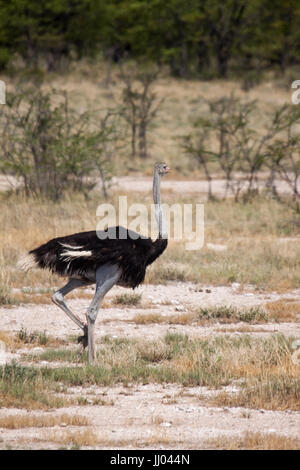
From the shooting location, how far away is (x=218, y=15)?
45875 millimetres

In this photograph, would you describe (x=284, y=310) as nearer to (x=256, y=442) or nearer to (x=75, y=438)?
(x=256, y=442)

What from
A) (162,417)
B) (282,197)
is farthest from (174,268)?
(282,197)

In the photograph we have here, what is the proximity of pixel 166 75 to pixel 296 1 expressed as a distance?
7594 millimetres

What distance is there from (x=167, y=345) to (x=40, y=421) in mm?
2561

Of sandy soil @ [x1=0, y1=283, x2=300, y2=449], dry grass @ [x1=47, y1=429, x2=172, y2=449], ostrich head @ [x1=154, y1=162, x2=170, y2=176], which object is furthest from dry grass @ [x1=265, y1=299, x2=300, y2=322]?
dry grass @ [x1=47, y1=429, x2=172, y2=449]

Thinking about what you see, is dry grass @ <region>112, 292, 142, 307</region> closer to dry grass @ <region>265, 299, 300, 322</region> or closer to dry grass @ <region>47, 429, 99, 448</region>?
dry grass @ <region>265, 299, 300, 322</region>

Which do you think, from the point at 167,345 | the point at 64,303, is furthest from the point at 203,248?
the point at 64,303

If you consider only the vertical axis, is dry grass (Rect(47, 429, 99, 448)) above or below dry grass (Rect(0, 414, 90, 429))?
above

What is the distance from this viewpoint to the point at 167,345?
28.5 feet

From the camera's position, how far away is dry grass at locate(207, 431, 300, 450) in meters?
5.80

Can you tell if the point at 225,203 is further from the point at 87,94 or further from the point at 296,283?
the point at 87,94

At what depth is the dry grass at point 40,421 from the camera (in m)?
6.25

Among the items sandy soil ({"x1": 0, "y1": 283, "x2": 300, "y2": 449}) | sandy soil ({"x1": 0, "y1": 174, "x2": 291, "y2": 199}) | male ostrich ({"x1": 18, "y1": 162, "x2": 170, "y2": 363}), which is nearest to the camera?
sandy soil ({"x1": 0, "y1": 283, "x2": 300, "y2": 449})

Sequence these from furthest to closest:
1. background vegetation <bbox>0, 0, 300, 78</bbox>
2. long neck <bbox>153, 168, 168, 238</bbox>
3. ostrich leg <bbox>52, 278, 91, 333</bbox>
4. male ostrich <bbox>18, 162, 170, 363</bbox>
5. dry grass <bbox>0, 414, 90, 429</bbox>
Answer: background vegetation <bbox>0, 0, 300, 78</bbox>, long neck <bbox>153, 168, 168, 238</bbox>, ostrich leg <bbox>52, 278, 91, 333</bbox>, male ostrich <bbox>18, 162, 170, 363</bbox>, dry grass <bbox>0, 414, 90, 429</bbox>
